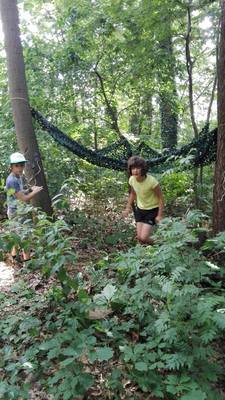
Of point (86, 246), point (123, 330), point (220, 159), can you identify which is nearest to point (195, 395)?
point (123, 330)

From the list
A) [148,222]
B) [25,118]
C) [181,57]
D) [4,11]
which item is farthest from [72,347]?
[181,57]

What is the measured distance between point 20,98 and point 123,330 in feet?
9.60

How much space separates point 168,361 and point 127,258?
0.76 metres

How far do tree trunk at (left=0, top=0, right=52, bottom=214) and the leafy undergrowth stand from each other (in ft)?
5.78

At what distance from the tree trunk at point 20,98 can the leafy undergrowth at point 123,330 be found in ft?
5.78

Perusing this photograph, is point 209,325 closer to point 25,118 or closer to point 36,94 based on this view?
point 25,118

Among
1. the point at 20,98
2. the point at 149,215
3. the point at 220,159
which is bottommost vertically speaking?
the point at 149,215

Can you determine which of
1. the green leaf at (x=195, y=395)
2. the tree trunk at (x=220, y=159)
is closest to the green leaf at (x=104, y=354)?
the green leaf at (x=195, y=395)

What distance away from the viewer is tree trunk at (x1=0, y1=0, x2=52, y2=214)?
423 centimetres

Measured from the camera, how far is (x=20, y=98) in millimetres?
4359

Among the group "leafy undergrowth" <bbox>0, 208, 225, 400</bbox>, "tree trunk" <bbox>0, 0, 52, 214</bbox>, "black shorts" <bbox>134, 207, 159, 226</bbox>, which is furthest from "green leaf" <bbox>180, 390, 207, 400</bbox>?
"tree trunk" <bbox>0, 0, 52, 214</bbox>

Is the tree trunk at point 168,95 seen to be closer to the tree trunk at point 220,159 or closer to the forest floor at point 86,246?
the forest floor at point 86,246

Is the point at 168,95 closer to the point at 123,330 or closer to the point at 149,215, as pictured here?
the point at 149,215

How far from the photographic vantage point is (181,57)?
673 cm
